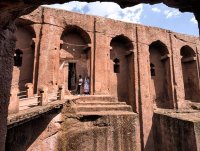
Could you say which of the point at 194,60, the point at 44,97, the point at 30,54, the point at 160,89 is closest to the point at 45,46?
the point at 30,54

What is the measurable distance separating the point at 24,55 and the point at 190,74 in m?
13.8

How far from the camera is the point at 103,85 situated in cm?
1487

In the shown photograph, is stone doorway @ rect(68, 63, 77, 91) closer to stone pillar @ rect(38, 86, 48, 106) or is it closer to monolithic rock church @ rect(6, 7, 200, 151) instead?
monolithic rock church @ rect(6, 7, 200, 151)

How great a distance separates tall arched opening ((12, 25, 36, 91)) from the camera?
1320 centimetres

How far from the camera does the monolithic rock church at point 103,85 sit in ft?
29.9

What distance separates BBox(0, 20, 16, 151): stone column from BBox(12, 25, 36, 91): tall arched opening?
10223 mm

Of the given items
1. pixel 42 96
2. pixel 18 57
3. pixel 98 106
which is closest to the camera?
pixel 42 96

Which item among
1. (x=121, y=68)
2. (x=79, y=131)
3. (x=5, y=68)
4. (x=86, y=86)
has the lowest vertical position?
(x=79, y=131)

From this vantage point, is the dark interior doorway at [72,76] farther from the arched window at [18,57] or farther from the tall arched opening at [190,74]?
the tall arched opening at [190,74]

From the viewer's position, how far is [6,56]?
328 centimetres

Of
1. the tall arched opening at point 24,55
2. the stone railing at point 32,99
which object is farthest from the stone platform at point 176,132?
the tall arched opening at point 24,55

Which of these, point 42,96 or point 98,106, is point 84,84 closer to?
point 98,106

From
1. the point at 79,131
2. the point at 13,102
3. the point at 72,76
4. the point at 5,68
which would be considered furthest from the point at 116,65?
the point at 5,68

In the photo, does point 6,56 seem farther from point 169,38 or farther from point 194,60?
point 194,60
